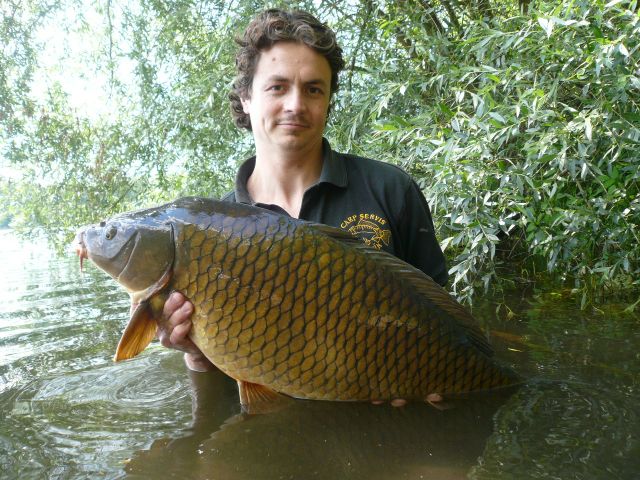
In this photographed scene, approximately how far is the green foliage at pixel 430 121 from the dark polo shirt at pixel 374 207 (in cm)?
50

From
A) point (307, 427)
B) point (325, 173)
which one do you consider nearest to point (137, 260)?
point (307, 427)

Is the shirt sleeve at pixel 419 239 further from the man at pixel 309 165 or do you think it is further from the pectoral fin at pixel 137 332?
the pectoral fin at pixel 137 332

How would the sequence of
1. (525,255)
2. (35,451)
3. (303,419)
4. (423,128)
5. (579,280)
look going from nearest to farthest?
(35,451), (303,419), (423,128), (579,280), (525,255)

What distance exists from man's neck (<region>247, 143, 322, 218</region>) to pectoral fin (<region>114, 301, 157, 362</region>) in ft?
2.13

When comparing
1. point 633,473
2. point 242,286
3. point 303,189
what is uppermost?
point 303,189

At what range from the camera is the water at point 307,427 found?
1321 mm

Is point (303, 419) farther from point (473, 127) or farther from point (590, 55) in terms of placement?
point (590, 55)

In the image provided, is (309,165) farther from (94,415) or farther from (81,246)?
(94,415)

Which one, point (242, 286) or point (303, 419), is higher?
point (242, 286)

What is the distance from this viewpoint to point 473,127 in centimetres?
244

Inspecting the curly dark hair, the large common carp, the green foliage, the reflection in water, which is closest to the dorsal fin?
the large common carp

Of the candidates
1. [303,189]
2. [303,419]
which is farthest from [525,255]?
[303,419]

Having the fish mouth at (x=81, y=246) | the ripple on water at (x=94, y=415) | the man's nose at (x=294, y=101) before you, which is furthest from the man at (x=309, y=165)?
the fish mouth at (x=81, y=246)

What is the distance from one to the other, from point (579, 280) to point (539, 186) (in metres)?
0.85
